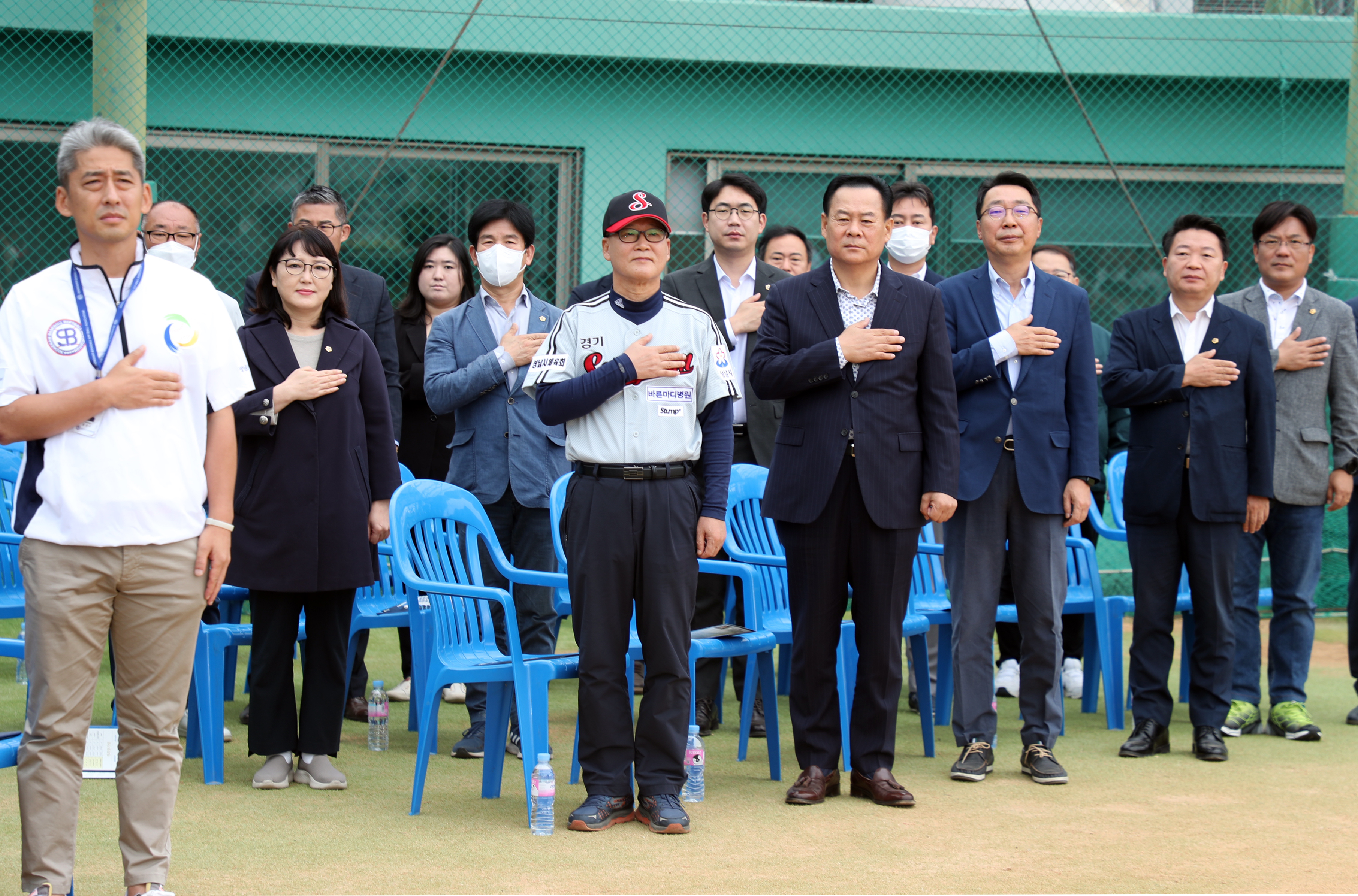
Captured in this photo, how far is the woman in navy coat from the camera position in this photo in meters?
4.18

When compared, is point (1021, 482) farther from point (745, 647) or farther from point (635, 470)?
point (635, 470)

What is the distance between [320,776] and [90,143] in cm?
217

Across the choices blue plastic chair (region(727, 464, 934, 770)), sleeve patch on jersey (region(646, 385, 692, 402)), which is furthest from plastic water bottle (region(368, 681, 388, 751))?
sleeve patch on jersey (region(646, 385, 692, 402))

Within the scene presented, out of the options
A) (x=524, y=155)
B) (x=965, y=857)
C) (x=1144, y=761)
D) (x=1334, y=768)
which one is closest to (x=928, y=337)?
(x=965, y=857)

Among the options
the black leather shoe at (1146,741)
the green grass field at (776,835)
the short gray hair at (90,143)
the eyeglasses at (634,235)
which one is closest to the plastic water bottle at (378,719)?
the green grass field at (776,835)

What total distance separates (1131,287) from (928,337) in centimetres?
505

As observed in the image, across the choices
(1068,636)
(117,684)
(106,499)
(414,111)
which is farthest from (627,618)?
(414,111)

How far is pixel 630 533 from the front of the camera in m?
3.88

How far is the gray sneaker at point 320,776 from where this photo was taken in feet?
14.1

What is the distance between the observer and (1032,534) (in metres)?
4.59

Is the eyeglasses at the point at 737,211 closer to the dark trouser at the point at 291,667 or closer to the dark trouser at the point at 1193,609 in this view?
the dark trouser at the point at 1193,609

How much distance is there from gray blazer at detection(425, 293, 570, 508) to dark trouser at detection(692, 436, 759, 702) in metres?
0.75

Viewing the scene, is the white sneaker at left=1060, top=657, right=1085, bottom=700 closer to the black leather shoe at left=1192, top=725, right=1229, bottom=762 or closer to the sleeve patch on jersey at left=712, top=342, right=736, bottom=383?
the black leather shoe at left=1192, top=725, right=1229, bottom=762

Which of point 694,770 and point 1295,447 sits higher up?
point 1295,447
